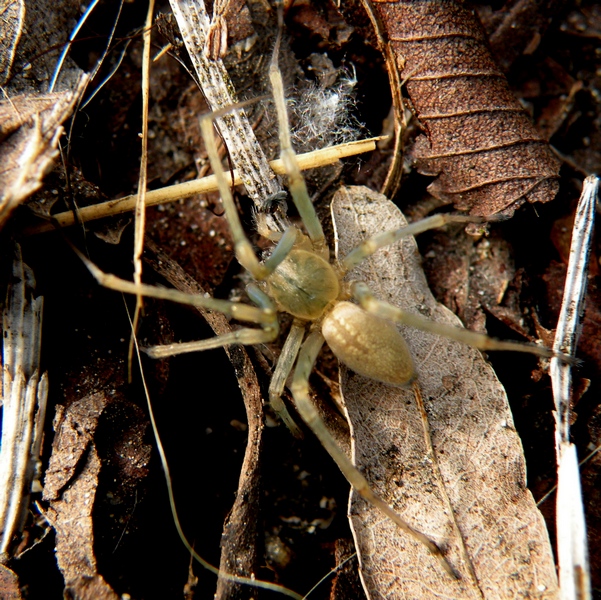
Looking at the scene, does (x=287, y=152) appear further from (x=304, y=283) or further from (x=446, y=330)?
(x=446, y=330)

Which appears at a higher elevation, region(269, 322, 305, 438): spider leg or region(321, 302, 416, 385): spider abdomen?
region(321, 302, 416, 385): spider abdomen

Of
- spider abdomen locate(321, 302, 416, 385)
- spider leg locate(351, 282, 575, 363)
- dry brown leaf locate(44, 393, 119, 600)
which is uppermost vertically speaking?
spider leg locate(351, 282, 575, 363)

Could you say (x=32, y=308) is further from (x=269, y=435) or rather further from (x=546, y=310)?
(x=546, y=310)

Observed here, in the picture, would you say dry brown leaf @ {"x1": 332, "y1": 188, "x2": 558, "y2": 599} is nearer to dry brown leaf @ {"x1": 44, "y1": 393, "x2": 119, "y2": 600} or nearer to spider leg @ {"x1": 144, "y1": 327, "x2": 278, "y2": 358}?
spider leg @ {"x1": 144, "y1": 327, "x2": 278, "y2": 358}

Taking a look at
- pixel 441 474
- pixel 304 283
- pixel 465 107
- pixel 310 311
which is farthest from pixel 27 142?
pixel 441 474

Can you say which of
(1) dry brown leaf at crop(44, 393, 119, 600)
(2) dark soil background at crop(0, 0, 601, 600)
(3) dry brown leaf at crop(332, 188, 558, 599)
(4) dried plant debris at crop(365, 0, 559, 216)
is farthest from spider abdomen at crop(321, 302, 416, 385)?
(1) dry brown leaf at crop(44, 393, 119, 600)

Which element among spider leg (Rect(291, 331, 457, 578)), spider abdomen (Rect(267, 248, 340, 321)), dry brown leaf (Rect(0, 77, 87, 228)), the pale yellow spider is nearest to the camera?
dry brown leaf (Rect(0, 77, 87, 228))
